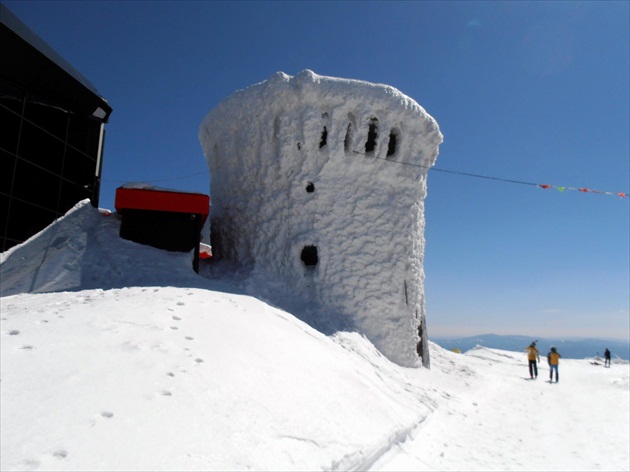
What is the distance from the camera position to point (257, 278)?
8992 millimetres

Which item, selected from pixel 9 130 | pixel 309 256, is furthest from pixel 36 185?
pixel 309 256

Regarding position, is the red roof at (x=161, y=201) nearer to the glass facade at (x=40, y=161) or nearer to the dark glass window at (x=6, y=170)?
the glass facade at (x=40, y=161)

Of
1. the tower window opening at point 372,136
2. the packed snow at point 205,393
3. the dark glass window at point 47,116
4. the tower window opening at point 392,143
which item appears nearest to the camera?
the packed snow at point 205,393

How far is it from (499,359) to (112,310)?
16960mm

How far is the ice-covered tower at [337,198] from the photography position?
359 inches

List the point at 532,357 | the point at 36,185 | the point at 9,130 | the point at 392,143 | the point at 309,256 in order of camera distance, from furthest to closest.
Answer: the point at 532,357 → the point at 392,143 → the point at 309,256 → the point at 36,185 → the point at 9,130

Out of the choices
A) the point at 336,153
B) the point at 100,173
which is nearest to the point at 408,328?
the point at 336,153

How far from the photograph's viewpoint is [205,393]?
3.43m

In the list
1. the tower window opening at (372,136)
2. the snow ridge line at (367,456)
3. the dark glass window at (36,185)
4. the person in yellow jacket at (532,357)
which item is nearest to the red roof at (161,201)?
the dark glass window at (36,185)

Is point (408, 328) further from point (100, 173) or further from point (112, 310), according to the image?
point (100, 173)

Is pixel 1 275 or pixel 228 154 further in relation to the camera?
pixel 228 154

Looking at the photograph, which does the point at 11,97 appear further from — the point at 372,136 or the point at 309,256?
the point at 372,136

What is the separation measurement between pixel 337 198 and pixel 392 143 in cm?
216

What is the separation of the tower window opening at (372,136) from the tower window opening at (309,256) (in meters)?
2.68
